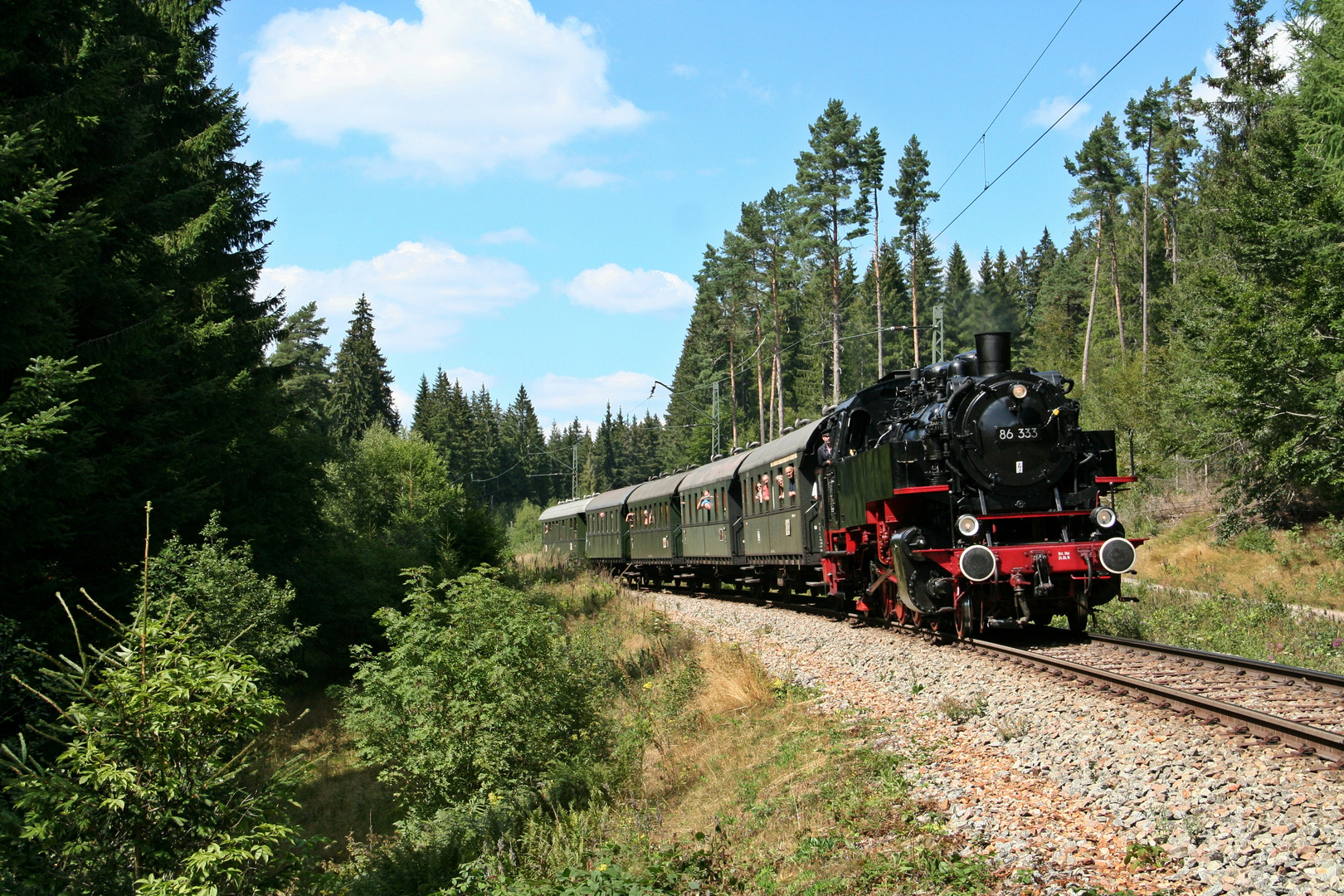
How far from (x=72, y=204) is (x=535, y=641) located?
800 centimetres

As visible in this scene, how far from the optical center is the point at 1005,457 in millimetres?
11891

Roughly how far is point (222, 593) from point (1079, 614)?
37.5ft

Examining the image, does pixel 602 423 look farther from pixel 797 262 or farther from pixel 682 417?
pixel 797 262

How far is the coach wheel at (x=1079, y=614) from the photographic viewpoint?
11586 mm

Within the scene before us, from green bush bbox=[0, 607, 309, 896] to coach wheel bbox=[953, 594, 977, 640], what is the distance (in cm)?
829

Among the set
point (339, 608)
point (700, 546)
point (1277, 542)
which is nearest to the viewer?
point (339, 608)

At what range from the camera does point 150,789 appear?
17.1ft

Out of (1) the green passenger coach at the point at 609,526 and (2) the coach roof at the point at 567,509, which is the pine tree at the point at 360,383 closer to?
(2) the coach roof at the point at 567,509

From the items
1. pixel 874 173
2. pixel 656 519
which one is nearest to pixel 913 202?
pixel 874 173

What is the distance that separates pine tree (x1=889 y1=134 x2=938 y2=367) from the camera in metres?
40.7

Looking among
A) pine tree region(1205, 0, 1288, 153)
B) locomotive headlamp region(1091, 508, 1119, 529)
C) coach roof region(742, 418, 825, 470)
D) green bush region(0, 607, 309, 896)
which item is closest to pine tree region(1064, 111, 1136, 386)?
pine tree region(1205, 0, 1288, 153)

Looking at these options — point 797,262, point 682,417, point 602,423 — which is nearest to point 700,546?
point 797,262

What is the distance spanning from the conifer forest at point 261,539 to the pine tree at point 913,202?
34.8ft

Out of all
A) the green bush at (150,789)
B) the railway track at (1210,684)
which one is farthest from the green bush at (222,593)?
the railway track at (1210,684)
